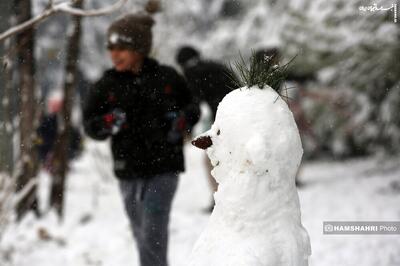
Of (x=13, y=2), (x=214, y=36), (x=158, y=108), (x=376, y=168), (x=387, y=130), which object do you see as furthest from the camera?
(x=214, y=36)

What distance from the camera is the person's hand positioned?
315cm

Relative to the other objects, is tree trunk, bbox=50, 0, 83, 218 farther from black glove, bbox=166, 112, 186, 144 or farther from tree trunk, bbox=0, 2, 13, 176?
black glove, bbox=166, 112, 186, 144

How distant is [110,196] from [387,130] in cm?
437

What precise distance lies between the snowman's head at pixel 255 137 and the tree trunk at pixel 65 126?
144 inches

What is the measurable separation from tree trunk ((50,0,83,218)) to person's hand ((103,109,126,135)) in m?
2.48

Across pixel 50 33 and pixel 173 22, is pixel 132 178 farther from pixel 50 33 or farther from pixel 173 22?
pixel 50 33

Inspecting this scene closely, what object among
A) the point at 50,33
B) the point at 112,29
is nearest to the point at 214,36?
the point at 50,33

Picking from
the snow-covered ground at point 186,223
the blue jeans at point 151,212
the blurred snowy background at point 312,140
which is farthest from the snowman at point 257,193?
the snow-covered ground at point 186,223

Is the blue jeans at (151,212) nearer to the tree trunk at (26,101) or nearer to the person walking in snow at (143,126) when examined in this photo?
the person walking in snow at (143,126)

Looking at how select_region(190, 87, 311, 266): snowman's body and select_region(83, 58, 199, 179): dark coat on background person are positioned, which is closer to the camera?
select_region(190, 87, 311, 266): snowman's body

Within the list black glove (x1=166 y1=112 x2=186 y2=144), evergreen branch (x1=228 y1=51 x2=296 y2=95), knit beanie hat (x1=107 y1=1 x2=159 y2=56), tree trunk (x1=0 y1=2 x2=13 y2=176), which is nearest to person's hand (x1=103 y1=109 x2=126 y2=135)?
black glove (x1=166 y1=112 x2=186 y2=144)

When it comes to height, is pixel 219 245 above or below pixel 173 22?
below

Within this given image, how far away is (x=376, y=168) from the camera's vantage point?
7965 mm

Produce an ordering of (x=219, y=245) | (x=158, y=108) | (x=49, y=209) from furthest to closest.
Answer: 1. (x=49, y=209)
2. (x=158, y=108)
3. (x=219, y=245)
